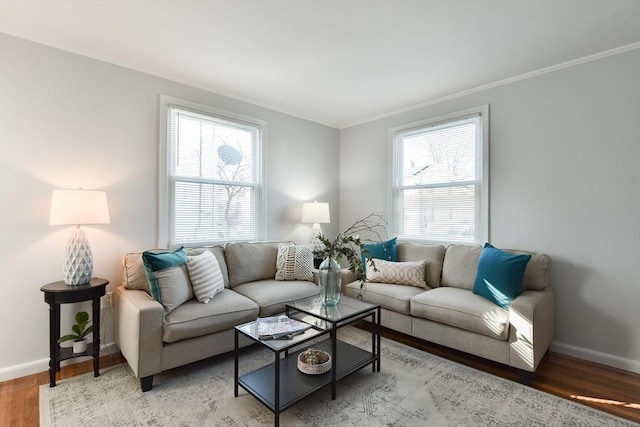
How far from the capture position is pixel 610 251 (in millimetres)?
2516

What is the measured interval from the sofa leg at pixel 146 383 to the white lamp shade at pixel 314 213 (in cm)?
232

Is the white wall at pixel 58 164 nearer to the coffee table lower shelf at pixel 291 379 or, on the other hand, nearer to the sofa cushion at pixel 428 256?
the coffee table lower shelf at pixel 291 379

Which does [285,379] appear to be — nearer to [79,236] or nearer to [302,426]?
[302,426]

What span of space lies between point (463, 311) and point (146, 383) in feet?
7.77

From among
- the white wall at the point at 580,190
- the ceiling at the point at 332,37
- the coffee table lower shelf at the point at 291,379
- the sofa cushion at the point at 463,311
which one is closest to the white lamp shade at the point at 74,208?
the ceiling at the point at 332,37

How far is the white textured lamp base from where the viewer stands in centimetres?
228

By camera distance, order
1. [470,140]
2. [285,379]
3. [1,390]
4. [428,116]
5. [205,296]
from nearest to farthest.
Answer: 1. [285,379]
2. [1,390]
3. [205,296]
4. [470,140]
5. [428,116]

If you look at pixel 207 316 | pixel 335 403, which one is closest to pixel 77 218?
pixel 207 316

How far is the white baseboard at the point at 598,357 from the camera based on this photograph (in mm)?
2414

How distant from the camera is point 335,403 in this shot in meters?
1.96

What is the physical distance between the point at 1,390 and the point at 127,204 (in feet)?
5.01

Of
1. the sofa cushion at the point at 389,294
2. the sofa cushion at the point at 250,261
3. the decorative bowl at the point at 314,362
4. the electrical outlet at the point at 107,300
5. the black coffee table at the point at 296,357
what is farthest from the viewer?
the sofa cushion at the point at 250,261

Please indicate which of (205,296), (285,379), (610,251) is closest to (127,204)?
(205,296)

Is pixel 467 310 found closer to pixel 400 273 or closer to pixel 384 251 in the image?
pixel 400 273
